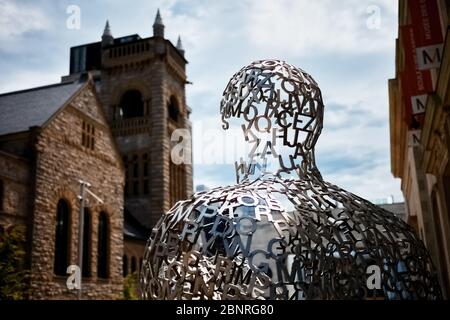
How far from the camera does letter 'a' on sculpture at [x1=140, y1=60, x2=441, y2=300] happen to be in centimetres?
Answer: 393

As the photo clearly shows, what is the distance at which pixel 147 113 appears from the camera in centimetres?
3519

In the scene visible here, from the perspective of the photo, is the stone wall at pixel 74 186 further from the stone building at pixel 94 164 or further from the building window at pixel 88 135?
the building window at pixel 88 135

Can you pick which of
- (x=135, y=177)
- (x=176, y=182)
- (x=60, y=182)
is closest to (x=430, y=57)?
(x=60, y=182)

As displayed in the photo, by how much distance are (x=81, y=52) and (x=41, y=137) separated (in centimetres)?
4148

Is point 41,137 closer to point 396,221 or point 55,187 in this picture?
point 55,187

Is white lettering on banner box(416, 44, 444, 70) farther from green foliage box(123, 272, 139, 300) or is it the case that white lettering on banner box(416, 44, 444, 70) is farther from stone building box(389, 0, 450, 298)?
green foliage box(123, 272, 139, 300)

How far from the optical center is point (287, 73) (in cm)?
508

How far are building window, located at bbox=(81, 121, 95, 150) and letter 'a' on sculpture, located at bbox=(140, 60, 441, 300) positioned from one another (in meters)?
17.2

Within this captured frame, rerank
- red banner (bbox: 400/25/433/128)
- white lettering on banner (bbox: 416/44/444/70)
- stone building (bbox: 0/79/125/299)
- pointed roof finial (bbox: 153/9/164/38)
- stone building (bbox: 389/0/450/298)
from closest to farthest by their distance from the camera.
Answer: stone building (bbox: 389/0/450/298) < white lettering on banner (bbox: 416/44/444/70) < red banner (bbox: 400/25/433/128) < stone building (bbox: 0/79/125/299) < pointed roof finial (bbox: 153/9/164/38)

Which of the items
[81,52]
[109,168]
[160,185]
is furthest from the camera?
[81,52]

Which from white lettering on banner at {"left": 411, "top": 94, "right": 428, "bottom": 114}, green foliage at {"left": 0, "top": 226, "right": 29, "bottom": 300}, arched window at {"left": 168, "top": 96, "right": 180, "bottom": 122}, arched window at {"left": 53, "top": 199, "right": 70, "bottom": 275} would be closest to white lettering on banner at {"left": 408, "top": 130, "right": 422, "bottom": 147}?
white lettering on banner at {"left": 411, "top": 94, "right": 428, "bottom": 114}

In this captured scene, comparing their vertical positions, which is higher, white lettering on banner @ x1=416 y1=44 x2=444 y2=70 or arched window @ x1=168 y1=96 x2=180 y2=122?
arched window @ x1=168 y1=96 x2=180 y2=122

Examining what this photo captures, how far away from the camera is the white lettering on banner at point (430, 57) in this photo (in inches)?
342
